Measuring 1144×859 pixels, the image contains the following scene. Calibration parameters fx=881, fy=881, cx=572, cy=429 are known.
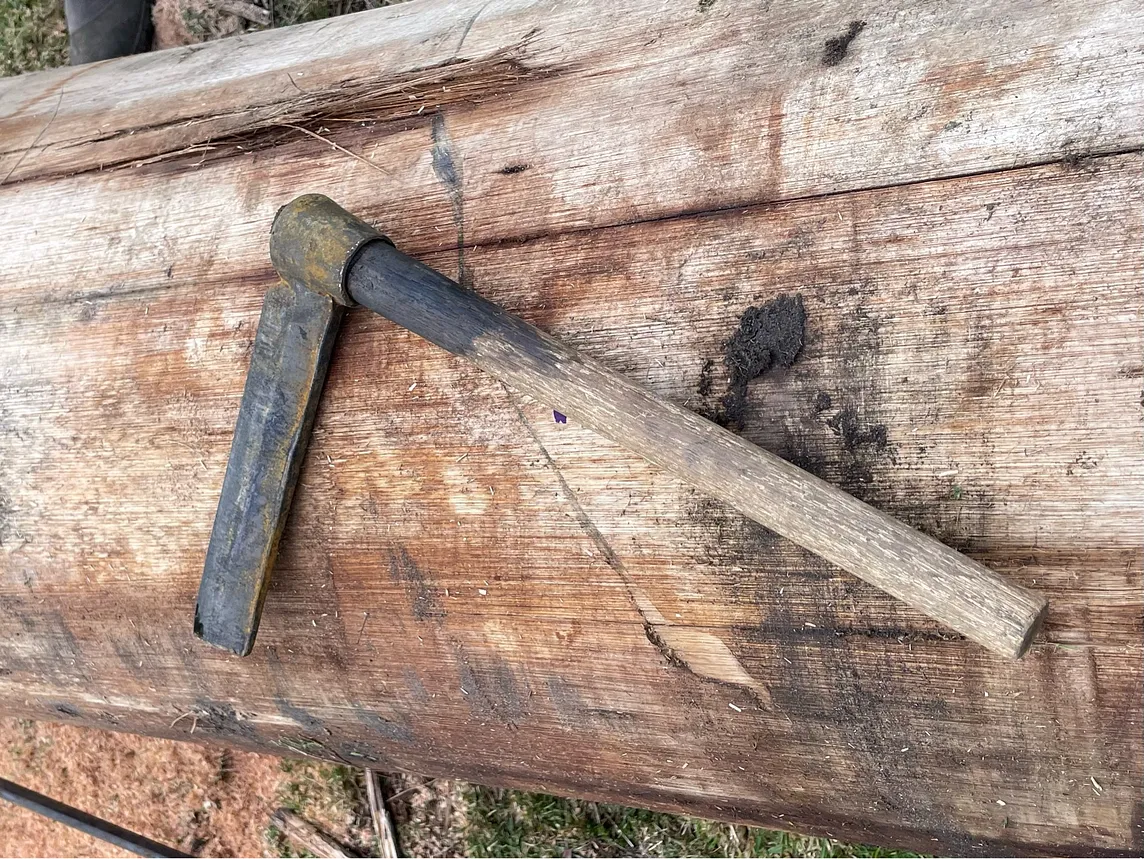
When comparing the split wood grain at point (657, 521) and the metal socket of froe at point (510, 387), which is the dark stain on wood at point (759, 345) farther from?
the metal socket of froe at point (510, 387)

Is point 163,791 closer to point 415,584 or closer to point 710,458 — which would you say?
point 415,584

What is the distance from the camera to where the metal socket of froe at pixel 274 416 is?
5.00 feet

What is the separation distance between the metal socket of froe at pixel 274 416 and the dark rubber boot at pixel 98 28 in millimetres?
1937

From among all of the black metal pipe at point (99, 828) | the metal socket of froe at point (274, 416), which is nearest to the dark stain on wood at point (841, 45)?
the metal socket of froe at point (274, 416)

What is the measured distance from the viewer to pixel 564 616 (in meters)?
1.61

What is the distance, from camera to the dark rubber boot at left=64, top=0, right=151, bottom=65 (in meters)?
2.94

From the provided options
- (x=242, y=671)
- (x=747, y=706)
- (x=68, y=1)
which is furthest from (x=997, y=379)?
(x=68, y=1)

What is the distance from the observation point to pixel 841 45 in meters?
1.49

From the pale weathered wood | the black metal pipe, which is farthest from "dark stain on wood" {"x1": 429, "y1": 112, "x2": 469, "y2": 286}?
the black metal pipe

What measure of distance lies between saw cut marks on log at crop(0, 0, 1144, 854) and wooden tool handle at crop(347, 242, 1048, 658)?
0.31 feet

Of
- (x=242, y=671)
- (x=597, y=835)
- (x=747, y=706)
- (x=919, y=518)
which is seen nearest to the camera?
(x=919, y=518)

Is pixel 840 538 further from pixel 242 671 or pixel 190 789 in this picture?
pixel 190 789

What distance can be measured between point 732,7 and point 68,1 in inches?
97.9

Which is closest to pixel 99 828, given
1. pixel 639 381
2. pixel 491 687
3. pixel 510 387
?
pixel 491 687
